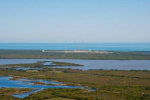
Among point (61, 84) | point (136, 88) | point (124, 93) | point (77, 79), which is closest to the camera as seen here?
point (124, 93)

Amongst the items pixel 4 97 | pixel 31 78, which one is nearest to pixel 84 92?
pixel 4 97

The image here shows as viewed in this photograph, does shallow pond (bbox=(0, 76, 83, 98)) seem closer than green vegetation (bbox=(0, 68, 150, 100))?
No

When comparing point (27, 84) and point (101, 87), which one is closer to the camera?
point (101, 87)

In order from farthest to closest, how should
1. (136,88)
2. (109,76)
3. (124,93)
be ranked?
1. (109,76)
2. (136,88)
3. (124,93)

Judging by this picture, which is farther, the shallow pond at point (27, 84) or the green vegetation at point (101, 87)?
the shallow pond at point (27, 84)

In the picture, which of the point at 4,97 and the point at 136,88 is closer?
the point at 4,97

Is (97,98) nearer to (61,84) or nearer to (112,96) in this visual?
(112,96)

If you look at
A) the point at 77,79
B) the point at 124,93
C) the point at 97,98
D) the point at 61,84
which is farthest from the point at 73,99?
the point at 77,79

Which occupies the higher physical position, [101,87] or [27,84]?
[101,87]

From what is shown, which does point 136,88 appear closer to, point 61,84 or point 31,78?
point 61,84
